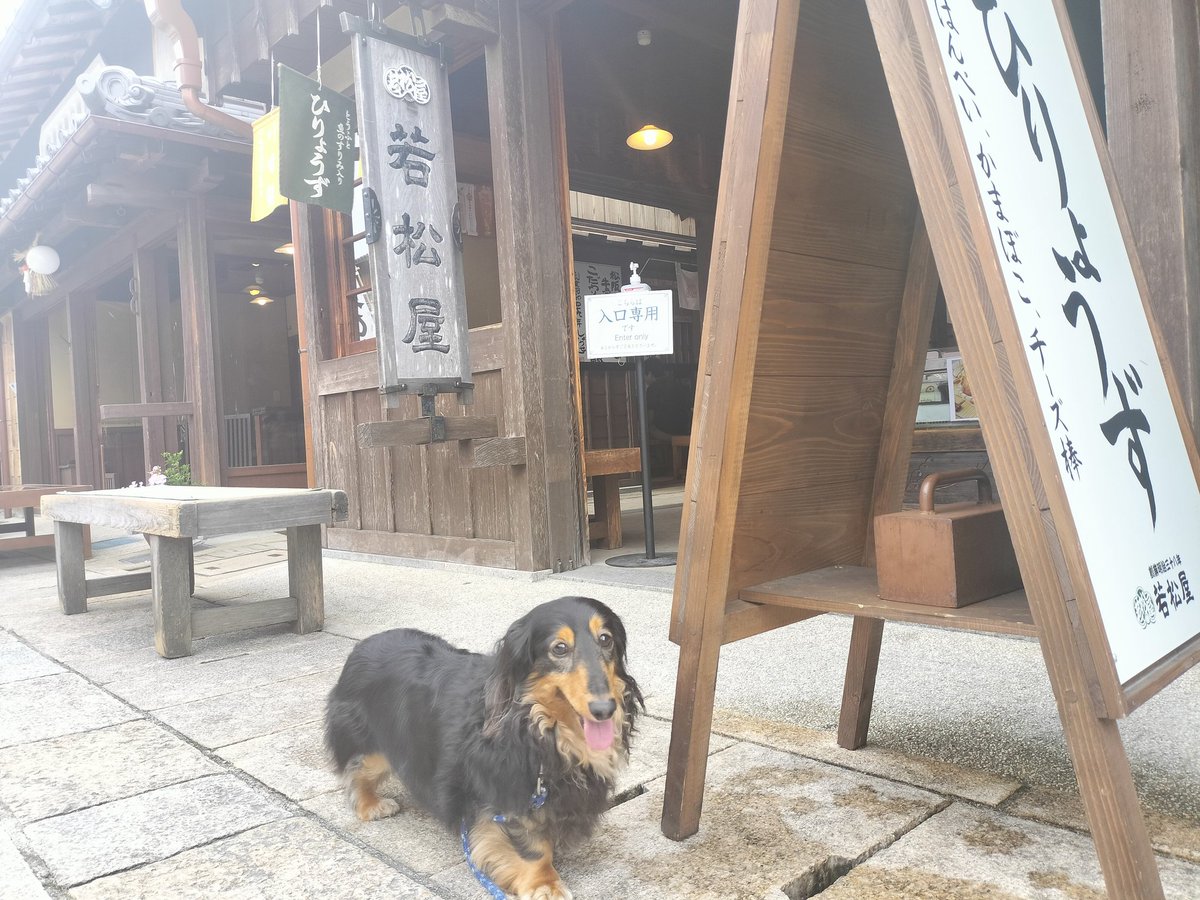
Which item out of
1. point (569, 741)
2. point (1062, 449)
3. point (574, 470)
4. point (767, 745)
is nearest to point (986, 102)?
point (1062, 449)

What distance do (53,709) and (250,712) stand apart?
0.69 m

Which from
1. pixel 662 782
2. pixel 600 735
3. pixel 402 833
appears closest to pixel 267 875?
pixel 402 833

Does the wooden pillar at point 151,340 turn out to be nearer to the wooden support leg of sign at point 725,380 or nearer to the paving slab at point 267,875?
the paving slab at point 267,875

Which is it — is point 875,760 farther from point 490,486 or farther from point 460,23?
point 460,23

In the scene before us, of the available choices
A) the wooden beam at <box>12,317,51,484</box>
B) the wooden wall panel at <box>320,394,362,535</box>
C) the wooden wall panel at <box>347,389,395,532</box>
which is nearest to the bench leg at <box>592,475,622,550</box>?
the wooden wall panel at <box>347,389,395,532</box>

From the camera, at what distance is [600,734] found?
1.44m

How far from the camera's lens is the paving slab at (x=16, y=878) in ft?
5.15

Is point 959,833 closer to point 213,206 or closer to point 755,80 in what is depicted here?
point 755,80

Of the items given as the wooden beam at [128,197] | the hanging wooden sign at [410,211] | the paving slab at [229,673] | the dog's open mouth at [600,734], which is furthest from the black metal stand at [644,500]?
the wooden beam at [128,197]

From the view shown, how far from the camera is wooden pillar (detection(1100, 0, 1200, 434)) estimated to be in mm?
2434

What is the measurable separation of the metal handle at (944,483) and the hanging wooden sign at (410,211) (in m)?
3.08

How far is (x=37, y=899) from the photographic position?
1.55 m

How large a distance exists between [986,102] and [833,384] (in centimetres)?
67

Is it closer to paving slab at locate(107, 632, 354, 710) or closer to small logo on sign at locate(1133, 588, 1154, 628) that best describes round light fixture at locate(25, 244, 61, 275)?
paving slab at locate(107, 632, 354, 710)
